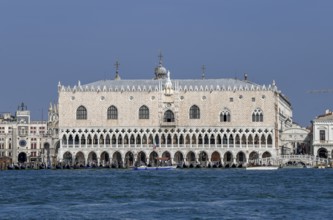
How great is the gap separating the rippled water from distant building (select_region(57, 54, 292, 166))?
45.1 meters

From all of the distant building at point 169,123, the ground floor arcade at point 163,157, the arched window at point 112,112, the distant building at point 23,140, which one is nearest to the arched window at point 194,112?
the distant building at point 169,123

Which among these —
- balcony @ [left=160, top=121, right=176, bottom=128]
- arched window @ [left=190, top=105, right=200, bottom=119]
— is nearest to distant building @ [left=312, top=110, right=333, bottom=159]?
arched window @ [left=190, top=105, right=200, bottom=119]

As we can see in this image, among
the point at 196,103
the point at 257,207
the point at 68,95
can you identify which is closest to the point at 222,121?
the point at 196,103

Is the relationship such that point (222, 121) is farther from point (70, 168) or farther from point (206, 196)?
point (206, 196)

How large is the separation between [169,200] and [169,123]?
67169 mm

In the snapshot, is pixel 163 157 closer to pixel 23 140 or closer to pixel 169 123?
pixel 169 123

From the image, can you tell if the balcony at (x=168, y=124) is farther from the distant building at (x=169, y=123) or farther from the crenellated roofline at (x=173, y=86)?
the crenellated roofline at (x=173, y=86)

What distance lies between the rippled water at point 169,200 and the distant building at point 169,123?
Result: 45.1 metres

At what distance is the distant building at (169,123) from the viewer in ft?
420

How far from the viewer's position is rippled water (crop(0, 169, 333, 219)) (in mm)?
53656

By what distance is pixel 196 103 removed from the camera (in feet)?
423

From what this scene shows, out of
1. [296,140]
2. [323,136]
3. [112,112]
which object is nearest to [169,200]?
[112,112]

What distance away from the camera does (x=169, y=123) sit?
129 metres

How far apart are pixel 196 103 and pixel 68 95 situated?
13694 mm
